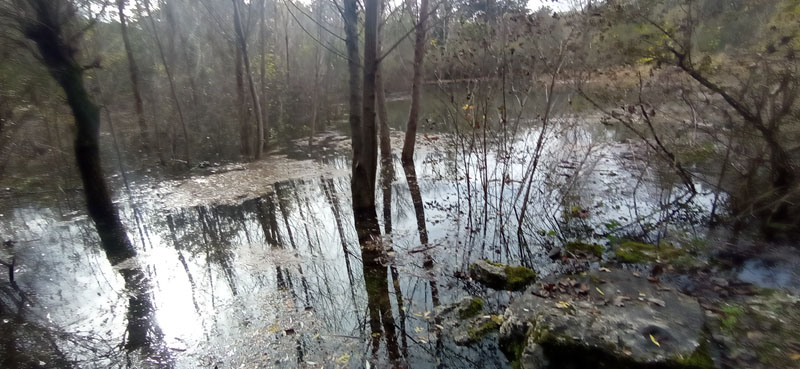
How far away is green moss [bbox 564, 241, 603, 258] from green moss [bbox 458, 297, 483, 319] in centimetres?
206

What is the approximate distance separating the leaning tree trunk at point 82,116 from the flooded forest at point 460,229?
4 cm

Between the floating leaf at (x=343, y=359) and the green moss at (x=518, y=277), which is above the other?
the green moss at (x=518, y=277)

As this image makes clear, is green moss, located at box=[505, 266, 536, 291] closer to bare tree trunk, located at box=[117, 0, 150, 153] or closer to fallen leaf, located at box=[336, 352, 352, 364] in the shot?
fallen leaf, located at box=[336, 352, 352, 364]

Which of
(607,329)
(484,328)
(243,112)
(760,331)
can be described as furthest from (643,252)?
(243,112)

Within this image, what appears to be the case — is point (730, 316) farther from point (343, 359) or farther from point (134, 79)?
point (134, 79)

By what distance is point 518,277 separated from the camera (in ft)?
17.3

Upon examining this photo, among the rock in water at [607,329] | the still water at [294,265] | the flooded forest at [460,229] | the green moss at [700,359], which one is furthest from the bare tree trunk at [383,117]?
the green moss at [700,359]

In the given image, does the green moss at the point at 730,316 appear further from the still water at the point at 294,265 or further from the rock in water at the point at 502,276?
the rock in water at the point at 502,276

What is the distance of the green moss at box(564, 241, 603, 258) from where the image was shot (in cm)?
594

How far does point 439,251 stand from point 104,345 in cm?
449

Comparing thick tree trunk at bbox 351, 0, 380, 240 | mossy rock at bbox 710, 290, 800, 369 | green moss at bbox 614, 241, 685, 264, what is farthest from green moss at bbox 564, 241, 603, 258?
thick tree trunk at bbox 351, 0, 380, 240

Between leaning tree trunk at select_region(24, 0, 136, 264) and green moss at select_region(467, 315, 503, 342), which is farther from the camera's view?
leaning tree trunk at select_region(24, 0, 136, 264)

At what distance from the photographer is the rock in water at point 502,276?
17.1ft

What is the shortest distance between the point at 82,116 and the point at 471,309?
9.35 m
